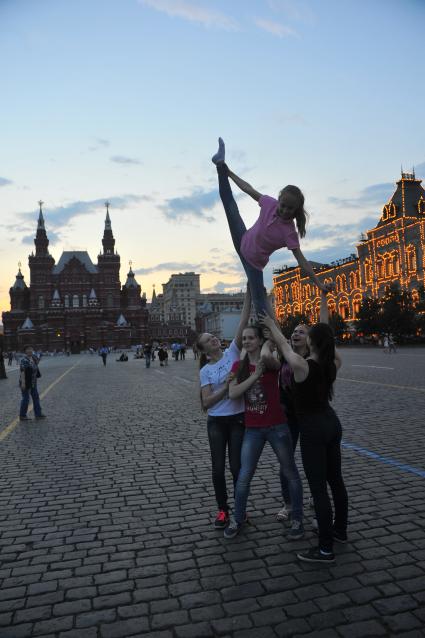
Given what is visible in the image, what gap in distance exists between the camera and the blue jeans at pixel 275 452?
14.8 feet

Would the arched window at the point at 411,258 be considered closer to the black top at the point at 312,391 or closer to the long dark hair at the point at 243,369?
the long dark hair at the point at 243,369

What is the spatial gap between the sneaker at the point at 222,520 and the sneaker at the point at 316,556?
37.4 inches

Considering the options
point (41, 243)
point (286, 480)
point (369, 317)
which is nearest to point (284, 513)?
point (286, 480)

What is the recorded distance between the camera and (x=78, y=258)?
12275 cm

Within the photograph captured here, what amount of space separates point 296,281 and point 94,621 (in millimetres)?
91792

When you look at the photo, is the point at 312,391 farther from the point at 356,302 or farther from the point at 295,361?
the point at 356,302

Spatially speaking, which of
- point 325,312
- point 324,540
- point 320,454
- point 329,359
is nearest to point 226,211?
point 325,312

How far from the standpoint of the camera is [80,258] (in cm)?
12412

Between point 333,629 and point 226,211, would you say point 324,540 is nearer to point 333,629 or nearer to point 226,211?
point 333,629

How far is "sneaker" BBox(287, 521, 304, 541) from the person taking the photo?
4535 mm

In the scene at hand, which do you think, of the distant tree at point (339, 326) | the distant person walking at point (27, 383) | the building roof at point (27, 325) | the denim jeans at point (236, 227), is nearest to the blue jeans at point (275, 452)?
the denim jeans at point (236, 227)

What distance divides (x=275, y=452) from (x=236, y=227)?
242 cm

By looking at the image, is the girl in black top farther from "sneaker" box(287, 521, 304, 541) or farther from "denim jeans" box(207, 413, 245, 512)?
"denim jeans" box(207, 413, 245, 512)

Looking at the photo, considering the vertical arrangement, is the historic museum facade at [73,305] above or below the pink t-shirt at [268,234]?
above
